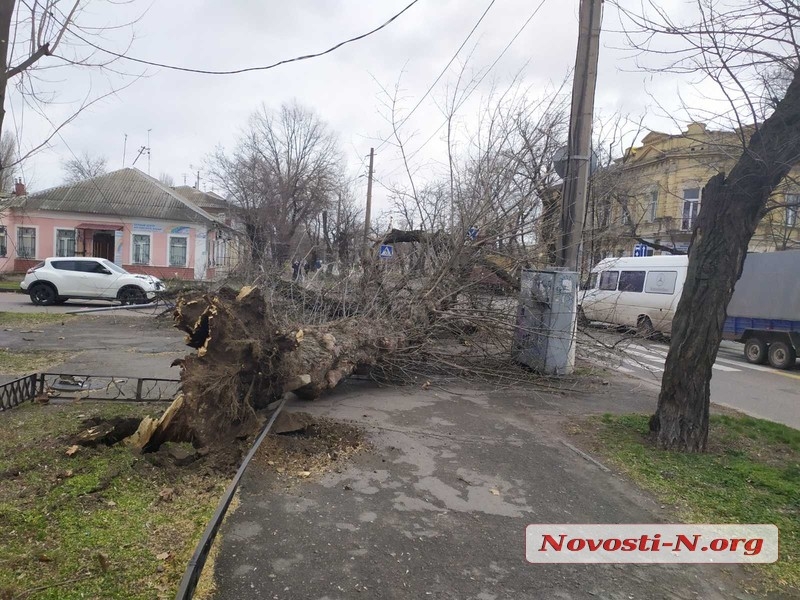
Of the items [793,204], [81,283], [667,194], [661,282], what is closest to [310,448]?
[793,204]

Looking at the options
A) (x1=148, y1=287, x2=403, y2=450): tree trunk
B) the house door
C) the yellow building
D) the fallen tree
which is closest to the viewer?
(x1=148, y1=287, x2=403, y2=450): tree trunk

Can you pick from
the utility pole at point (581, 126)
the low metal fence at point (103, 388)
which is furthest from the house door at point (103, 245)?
the utility pole at point (581, 126)

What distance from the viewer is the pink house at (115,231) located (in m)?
29.5

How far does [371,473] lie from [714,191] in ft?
13.9

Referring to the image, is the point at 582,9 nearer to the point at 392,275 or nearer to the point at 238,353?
the point at 392,275

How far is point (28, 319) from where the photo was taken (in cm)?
1469

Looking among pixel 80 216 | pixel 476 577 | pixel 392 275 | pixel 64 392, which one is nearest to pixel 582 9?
pixel 392 275

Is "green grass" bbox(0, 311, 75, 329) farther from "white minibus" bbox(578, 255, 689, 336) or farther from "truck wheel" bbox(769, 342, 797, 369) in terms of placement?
"truck wheel" bbox(769, 342, 797, 369)

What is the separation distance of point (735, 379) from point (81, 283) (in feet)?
63.2

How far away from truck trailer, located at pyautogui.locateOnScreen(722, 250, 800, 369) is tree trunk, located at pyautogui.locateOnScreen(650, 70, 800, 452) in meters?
8.05

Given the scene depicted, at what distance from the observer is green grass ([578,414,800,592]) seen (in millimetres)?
4039

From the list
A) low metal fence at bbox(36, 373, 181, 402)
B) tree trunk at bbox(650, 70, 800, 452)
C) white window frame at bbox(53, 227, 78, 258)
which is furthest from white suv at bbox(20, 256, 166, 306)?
tree trunk at bbox(650, 70, 800, 452)

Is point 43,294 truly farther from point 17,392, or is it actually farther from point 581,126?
point 581,126

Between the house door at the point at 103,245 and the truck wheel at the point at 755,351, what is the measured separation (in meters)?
29.7
